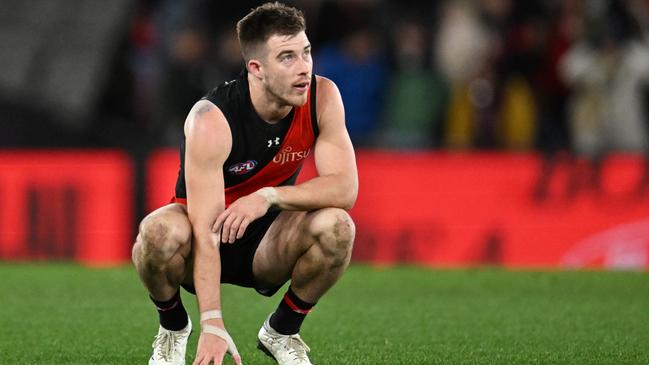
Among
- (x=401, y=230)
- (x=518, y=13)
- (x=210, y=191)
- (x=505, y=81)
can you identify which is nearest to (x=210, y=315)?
(x=210, y=191)

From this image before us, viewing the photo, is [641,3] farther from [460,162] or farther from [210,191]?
[210,191]

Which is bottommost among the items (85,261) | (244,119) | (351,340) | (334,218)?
(85,261)

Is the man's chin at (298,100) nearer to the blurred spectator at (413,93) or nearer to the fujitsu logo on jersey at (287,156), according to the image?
the fujitsu logo on jersey at (287,156)

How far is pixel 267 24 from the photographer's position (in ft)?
19.3

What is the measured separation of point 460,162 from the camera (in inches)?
472

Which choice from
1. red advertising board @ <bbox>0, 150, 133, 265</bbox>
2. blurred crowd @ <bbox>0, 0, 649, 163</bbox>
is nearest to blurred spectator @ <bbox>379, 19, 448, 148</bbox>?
blurred crowd @ <bbox>0, 0, 649, 163</bbox>

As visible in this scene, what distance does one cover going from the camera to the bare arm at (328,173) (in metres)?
5.91

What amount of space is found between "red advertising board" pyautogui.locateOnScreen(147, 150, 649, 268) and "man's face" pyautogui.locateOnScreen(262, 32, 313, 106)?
5.73 metres

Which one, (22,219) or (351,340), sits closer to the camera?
(351,340)

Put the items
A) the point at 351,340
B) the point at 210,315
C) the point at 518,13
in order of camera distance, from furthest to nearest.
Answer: the point at 518,13
the point at 351,340
the point at 210,315

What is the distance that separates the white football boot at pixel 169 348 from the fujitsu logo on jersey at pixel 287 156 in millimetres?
948

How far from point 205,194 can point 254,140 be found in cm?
48

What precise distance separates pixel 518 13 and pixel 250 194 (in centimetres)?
850

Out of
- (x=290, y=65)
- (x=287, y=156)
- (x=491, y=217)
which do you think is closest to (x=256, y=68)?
(x=290, y=65)
